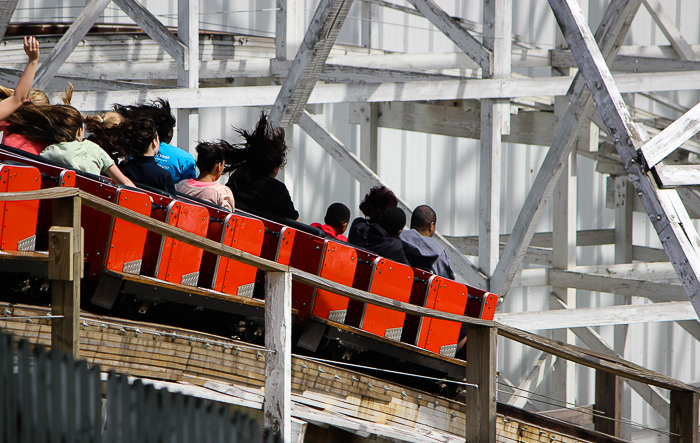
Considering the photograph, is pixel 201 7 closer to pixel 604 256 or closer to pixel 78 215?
pixel 604 256

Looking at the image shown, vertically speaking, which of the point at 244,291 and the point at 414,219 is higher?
the point at 414,219

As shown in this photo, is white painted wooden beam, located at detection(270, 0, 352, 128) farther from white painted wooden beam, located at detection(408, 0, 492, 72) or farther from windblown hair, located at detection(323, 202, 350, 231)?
windblown hair, located at detection(323, 202, 350, 231)

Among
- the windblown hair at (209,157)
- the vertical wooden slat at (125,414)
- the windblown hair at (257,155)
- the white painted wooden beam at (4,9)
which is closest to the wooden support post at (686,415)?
the windblown hair at (257,155)

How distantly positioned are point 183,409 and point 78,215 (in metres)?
0.82

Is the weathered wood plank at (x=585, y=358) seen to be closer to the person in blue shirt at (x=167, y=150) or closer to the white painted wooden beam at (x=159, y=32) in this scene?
the person in blue shirt at (x=167, y=150)

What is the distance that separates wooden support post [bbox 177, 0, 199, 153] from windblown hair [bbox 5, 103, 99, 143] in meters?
2.28

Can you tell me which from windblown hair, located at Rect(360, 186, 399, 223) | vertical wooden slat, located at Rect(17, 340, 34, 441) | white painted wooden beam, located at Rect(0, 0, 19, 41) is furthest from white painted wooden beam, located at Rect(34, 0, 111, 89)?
vertical wooden slat, located at Rect(17, 340, 34, 441)

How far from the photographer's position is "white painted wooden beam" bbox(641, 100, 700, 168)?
434 cm

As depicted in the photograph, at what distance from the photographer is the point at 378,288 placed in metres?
4.82

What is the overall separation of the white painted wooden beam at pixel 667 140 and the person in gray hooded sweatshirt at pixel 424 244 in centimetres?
163

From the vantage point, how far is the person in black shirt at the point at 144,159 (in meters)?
4.77

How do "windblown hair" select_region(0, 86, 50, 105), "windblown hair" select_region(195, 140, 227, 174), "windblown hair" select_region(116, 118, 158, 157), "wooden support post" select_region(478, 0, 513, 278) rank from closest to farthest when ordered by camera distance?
"windblown hair" select_region(0, 86, 50, 105)
"windblown hair" select_region(116, 118, 158, 157)
"windblown hair" select_region(195, 140, 227, 174)
"wooden support post" select_region(478, 0, 513, 278)

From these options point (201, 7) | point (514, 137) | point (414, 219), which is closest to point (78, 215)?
point (414, 219)

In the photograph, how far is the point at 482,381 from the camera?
3719 mm
